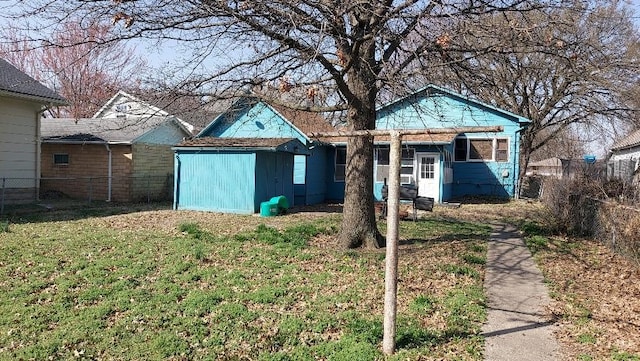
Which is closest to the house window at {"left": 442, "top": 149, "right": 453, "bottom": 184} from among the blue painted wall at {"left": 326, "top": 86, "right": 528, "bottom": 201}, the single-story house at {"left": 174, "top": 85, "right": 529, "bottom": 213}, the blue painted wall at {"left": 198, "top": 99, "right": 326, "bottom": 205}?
the single-story house at {"left": 174, "top": 85, "right": 529, "bottom": 213}

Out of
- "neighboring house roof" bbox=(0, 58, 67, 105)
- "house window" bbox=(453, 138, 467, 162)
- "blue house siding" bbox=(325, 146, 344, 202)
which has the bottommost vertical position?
"blue house siding" bbox=(325, 146, 344, 202)

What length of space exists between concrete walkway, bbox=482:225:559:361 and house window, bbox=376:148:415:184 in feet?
35.2

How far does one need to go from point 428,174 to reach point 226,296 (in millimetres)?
15048

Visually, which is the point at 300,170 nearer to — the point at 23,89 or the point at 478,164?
the point at 478,164

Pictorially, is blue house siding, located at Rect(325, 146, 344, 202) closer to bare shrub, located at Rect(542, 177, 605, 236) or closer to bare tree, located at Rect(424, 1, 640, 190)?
bare tree, located at Rect(424, 1, 640, 190)

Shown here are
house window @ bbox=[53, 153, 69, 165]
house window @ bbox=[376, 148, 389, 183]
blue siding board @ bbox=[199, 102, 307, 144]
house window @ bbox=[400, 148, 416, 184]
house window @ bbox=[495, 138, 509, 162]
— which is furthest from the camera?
house window @ bbox=[495, 138, 509, 162]

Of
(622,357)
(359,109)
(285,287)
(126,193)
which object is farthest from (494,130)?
(126,193)

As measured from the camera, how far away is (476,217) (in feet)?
51.2

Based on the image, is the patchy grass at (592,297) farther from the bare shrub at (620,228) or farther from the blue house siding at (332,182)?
the blue house siding at (332,182)

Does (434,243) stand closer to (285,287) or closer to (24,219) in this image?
(285,287)

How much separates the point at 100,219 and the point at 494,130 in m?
11.6

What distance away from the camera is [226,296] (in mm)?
6402

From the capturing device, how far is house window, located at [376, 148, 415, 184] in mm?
20453

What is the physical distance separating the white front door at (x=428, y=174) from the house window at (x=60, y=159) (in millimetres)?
15714
